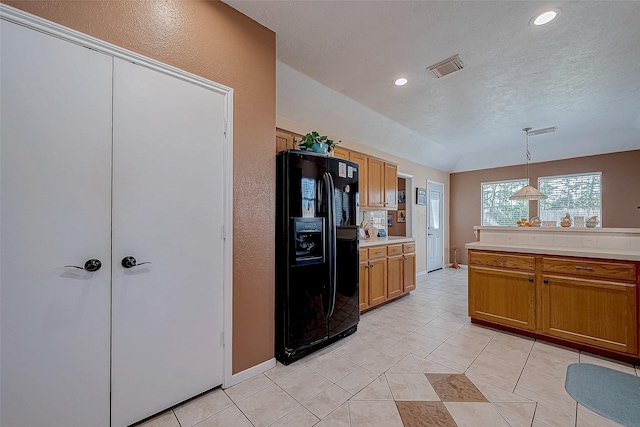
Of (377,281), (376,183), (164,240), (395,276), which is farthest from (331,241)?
(376,183)

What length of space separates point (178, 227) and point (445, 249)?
686cm

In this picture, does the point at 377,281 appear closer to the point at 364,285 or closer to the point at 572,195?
the point at 364,285

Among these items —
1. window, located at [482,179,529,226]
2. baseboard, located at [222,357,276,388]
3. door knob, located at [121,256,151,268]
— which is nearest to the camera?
door knob, located at [121,256,151,268]

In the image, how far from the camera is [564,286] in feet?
8.44

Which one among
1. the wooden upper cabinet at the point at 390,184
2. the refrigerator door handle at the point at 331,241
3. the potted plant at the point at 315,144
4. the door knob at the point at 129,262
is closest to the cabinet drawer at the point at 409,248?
the wooden upper cabinet at the point at 390,184

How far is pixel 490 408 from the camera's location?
1.75 metres

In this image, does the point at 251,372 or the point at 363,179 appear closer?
the point at 251,372

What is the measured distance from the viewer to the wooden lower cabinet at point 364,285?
11.3 feet

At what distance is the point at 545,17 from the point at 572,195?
16.7ft

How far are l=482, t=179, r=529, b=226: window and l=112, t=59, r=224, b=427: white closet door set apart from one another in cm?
683

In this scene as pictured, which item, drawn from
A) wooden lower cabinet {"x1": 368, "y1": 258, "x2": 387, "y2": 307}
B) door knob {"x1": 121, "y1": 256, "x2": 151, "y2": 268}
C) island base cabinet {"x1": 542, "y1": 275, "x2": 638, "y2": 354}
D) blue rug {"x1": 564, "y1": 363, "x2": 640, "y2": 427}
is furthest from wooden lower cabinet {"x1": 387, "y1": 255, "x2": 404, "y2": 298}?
door knob {"x1": 121, "y1": 256, "x2": 151, "y2": 268}

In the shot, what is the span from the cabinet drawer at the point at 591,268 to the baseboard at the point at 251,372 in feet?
9.34

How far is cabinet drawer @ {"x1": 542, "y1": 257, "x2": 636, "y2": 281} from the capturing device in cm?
229

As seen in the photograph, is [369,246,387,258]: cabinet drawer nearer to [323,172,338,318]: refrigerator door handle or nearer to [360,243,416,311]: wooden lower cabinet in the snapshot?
[360,243,416,311]: wooden lower cabinet
